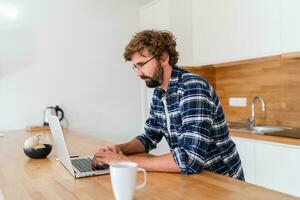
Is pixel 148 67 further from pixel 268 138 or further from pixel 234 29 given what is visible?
pixel 234 29

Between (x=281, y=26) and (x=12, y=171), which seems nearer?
(x=12, y=171)

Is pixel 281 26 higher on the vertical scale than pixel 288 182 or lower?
higher

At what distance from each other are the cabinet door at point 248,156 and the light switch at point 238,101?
757 mm

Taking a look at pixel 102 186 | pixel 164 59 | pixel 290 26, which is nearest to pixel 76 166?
pixel 102 186

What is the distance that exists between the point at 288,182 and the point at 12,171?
1902mm

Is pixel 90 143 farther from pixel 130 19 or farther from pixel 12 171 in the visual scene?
pixel 130 19

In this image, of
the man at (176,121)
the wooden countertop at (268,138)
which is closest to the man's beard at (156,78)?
the man at (176,121)

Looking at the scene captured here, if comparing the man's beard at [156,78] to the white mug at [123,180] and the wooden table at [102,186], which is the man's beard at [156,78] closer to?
the wooden table at [102,186]

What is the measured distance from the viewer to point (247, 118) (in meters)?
3.22

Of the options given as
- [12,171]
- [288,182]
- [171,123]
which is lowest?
[288,182]

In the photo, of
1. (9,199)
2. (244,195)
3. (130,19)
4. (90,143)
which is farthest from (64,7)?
(244,195)

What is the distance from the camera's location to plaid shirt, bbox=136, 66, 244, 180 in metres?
1.23

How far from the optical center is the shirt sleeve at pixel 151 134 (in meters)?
1.70

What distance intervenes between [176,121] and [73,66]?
2096 millimetres
